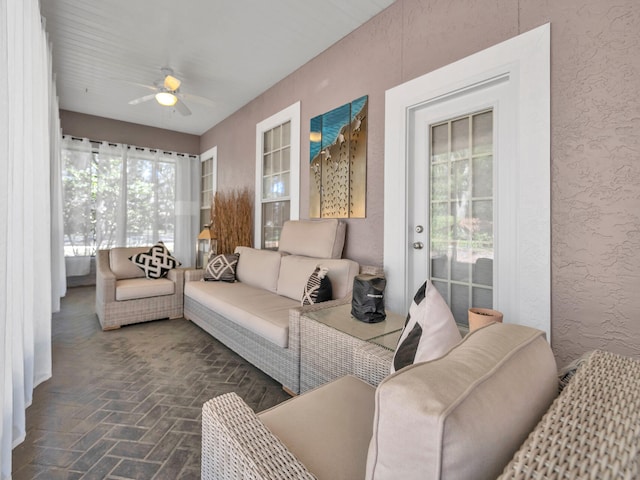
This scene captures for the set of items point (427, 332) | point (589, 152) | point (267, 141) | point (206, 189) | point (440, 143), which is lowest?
point (427, 332)

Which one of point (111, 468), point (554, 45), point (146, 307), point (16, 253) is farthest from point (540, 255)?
point (146, 307)

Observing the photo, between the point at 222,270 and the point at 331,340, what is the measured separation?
7.34ft

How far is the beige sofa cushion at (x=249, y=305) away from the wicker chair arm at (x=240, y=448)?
1.11 meters

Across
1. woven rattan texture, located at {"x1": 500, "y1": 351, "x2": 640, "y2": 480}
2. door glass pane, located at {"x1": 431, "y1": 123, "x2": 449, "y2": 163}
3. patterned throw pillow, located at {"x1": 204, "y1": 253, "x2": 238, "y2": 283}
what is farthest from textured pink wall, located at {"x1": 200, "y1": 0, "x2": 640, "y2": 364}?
patterned throw pillow, located at {"x1": 204, "y1": 253, "x2": 238, "y2": 283}

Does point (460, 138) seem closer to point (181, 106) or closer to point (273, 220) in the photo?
point (273, 220)

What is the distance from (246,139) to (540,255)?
426cm

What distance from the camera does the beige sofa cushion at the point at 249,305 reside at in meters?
2.19

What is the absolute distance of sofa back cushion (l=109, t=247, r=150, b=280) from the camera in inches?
148

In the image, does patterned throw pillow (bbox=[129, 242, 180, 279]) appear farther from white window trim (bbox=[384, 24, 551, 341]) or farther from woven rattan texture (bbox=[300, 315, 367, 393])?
white window trim (bbox=[384, 24, 551, 341])

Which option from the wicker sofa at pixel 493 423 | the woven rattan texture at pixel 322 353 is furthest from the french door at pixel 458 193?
the wicker sofa at pixel 493 423

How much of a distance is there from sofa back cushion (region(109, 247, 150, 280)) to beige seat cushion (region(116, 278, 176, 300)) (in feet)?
0.31

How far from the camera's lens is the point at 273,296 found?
9.59 feet

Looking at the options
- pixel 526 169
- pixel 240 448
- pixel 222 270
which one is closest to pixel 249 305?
pixel 222 270

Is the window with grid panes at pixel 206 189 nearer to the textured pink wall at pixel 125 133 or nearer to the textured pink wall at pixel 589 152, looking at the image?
the textured pink wall at pixel 125 133
